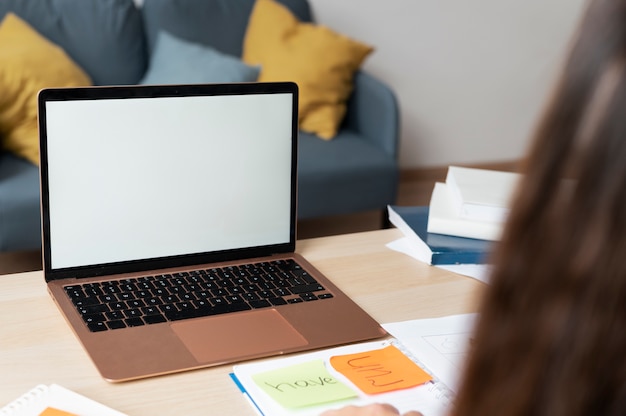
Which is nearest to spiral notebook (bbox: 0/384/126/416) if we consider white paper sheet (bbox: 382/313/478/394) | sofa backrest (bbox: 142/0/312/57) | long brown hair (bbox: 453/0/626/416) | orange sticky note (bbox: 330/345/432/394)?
orange sticky note (bbox: 330/345/432/394)

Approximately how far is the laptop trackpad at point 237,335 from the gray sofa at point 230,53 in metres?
1.64

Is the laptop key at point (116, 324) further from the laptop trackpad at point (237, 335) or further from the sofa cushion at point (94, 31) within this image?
the sofa cushion at point (94, 31)

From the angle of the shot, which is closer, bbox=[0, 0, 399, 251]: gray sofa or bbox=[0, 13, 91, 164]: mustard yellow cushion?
bbox=[0, 13, 91, 164]: mustard yellow cushion

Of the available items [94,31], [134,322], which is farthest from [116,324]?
[94,31]

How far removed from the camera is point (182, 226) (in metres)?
1.24

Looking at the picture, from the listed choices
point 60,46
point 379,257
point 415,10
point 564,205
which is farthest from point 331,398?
point 415,10

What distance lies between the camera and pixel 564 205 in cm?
43

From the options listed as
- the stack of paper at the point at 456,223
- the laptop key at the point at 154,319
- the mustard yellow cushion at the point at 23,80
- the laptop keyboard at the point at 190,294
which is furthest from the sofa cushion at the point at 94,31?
the laptop key at the point at 154,319

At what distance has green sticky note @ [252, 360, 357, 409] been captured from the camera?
3.04ft

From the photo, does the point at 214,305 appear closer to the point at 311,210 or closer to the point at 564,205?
the point at 564,205

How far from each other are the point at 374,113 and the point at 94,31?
0.99 meters

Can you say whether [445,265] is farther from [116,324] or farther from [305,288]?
[116,324]

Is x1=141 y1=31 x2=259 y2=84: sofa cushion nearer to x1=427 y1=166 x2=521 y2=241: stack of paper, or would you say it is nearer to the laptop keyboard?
x1=427 y1=166 x2=521 y2=241: stack of paper

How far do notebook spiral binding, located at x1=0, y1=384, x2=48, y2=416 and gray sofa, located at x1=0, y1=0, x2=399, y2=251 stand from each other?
5.83 ft
